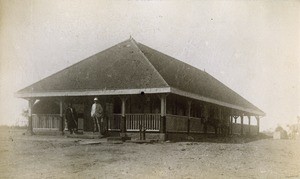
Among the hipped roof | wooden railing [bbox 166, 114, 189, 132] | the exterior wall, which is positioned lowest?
the exterior wall

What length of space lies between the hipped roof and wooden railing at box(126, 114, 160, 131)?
139cm

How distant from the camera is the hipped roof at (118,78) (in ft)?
50.4

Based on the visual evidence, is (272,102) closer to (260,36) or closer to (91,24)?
(260,36)

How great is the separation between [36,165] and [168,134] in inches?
286

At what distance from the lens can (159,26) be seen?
1199 centimetres

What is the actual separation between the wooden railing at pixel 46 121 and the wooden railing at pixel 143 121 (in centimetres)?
379

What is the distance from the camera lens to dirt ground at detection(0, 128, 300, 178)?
840cm

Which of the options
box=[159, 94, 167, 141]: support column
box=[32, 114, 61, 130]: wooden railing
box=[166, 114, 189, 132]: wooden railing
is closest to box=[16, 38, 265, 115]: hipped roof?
box=[159, 94, 167, 141]: support column

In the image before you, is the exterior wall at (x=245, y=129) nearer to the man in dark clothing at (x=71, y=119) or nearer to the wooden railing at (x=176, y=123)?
the wooden railing at (x=176, y=123)

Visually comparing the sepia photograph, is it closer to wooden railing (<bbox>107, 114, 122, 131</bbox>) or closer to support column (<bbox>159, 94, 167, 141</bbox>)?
support column (<bbox>159, 94, 167, 141</bbox>)

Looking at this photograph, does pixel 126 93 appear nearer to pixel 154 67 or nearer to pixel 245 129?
pixel 154 67

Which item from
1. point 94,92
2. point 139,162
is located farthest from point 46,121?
point 139,162

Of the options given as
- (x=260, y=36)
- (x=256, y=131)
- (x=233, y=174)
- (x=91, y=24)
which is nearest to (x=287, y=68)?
(x=260, y=36)

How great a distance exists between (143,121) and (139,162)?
692 centimetres
